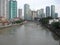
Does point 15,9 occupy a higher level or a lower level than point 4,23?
higher

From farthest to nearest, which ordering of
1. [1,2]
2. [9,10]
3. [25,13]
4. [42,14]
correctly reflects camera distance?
1. [42,14]
2. [25,13]
3. [9,10]
4. [1,2]

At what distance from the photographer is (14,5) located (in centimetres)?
2244

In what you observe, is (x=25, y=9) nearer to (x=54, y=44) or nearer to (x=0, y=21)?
(x=0, y=21)

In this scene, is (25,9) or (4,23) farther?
(25,9)

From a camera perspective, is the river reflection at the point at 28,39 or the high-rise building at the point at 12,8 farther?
the high-rise building at the point at 12,8

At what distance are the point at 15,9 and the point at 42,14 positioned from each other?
8.10 m

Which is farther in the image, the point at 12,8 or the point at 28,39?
the point at 12,8

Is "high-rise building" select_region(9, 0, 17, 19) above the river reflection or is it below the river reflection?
above

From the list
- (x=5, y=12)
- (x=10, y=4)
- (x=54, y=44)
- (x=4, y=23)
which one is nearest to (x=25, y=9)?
(x=10, y=4)

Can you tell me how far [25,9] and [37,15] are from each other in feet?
11.6

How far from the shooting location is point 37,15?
→ 96.6 feet

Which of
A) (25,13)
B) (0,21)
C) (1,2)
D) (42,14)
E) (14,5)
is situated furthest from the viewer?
(42,14)

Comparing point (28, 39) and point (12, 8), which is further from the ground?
point (12, 8)

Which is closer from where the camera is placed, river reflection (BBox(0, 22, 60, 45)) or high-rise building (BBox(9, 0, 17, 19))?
river reflection (BBox(0, 22, 60, 45))
